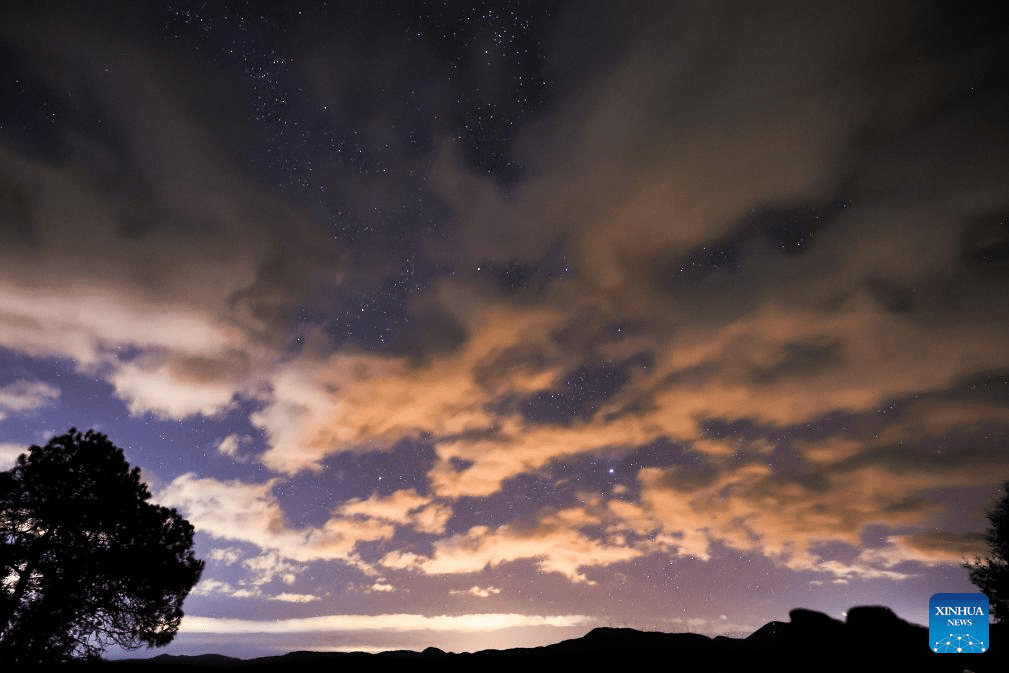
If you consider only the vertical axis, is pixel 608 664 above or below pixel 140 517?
below

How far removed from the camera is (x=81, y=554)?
23.9m

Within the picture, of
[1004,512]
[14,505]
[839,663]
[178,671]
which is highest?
[1004,512]

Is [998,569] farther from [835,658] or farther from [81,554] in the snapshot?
[81,554]

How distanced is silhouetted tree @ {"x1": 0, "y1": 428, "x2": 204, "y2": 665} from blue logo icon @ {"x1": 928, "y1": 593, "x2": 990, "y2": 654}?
31.1 metres

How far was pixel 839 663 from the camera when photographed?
1678cm

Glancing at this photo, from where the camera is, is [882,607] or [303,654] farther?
[303,654]

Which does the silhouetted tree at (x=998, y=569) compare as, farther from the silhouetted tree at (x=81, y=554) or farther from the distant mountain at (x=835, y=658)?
the silhouetted tree at (x=81, y=554)

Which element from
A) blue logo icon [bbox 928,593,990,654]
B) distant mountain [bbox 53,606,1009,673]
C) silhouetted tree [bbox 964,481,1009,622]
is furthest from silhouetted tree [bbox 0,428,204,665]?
silhouetted tree [bbox 964,481,1009,622]

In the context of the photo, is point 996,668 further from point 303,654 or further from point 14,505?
point 303,654

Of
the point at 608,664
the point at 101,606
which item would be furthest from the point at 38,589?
the point at 608,664

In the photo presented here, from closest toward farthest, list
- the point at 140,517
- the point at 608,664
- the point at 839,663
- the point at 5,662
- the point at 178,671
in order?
the point at 839,663 < the point at 5,662 < the point at 178,671 < the point at 140,517 < the point at 608,664

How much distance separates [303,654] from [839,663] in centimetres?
8000

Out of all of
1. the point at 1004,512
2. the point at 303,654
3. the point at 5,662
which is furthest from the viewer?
the point at 303,654

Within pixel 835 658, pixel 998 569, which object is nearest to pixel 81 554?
pixel 835 658
